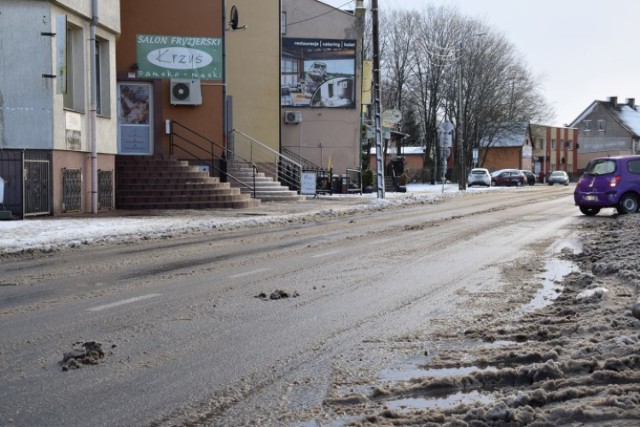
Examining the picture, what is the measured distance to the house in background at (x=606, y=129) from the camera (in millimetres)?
108500

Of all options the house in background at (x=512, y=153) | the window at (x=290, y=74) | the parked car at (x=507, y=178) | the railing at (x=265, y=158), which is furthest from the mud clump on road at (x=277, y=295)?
the house in background at (x=512, y=153)

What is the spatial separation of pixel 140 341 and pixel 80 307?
6.21 ft

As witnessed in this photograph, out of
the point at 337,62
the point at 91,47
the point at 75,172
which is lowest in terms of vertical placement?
the point at 75,172

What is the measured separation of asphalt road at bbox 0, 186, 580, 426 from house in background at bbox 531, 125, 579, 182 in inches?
3574

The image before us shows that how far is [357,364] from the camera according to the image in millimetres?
6125

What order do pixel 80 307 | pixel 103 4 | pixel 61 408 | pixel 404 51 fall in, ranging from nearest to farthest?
pixel 61 408
pixel 80 307
pixel 103 4
pixel 404 51

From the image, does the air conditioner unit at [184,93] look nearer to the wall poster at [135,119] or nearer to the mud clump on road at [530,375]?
the wall poster at [135,119]

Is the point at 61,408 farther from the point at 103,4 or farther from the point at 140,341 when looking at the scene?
the point at 103,4

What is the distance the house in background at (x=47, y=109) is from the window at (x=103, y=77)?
135 cm

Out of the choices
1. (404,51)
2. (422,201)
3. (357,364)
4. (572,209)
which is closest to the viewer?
(357,364)

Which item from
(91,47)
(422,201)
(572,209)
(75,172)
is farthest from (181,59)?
(572,209)

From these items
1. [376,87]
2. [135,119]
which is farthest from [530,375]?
[376,87]

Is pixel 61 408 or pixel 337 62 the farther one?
pixel 337 62

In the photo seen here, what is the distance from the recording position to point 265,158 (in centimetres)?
3591
